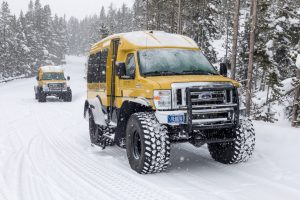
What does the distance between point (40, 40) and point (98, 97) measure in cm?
8014

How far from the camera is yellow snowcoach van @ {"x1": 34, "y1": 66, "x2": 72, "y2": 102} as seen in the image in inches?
1114

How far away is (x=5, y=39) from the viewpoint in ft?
250

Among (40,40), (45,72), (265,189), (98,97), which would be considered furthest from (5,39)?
(265,189)

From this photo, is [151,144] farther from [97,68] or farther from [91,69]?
[91,69]

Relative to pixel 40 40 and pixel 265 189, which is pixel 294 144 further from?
pixel 40 40

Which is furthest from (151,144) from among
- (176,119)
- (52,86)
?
(52,86)

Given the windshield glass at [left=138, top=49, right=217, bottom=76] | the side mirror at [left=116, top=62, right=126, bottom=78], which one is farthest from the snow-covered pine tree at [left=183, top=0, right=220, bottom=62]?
the side mirror at [left=116, top=62, right=126, bottom=78]

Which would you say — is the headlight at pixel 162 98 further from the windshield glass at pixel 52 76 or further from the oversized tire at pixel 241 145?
the windshield glass at pixel 52 76

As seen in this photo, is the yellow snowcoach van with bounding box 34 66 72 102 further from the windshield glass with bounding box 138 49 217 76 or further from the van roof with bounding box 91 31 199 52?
the windshield glass with bounding box 138 49 217 76

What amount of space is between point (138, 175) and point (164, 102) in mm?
1461

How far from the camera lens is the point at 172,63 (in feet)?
29.0

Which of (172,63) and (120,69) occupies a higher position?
(172,63)

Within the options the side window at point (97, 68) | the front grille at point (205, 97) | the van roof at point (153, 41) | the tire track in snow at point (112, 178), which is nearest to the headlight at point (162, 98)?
the front grille at point (205, 97)

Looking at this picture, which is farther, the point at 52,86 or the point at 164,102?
the point at 52,86
